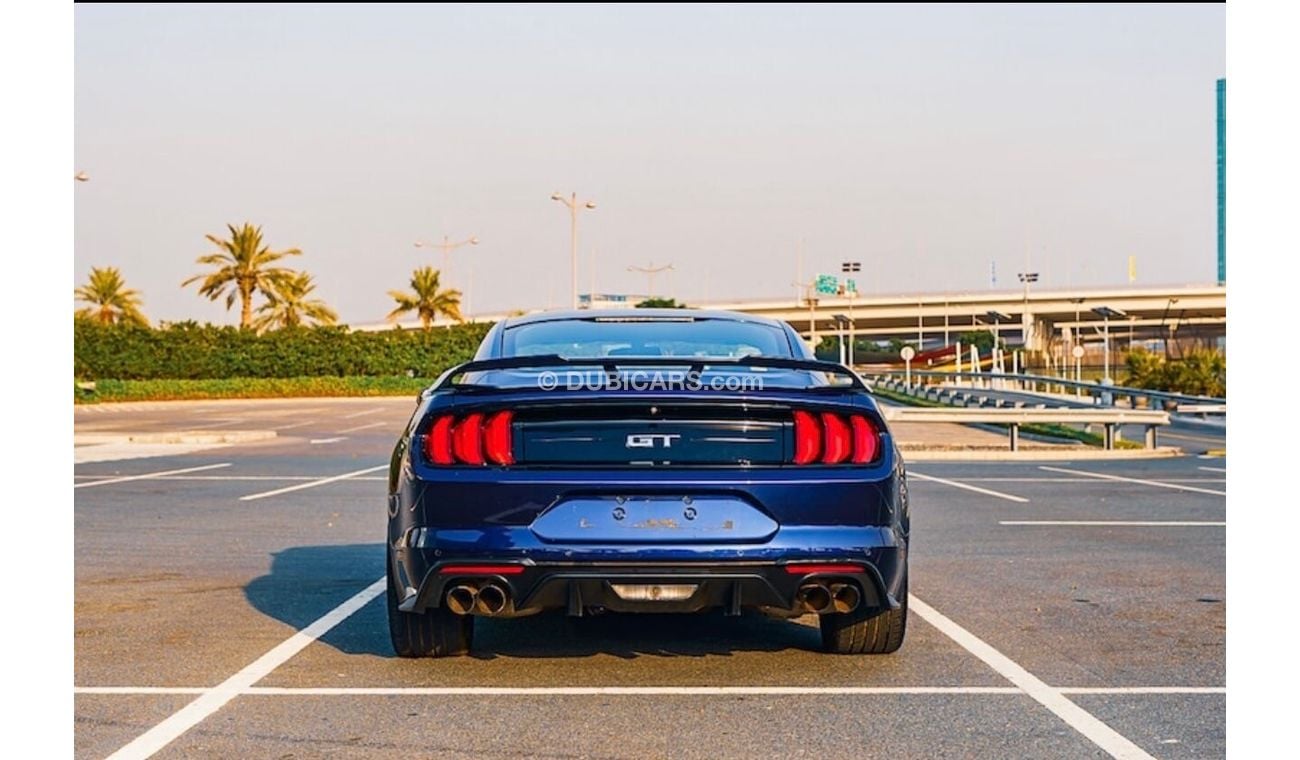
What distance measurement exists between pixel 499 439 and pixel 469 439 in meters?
0.12

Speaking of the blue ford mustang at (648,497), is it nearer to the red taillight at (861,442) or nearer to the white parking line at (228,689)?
the red taillight at (861,442)

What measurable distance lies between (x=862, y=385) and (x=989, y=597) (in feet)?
8.63

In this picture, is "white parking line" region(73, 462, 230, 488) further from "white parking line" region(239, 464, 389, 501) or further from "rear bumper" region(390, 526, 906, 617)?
"rear bumper" region(390, 526, 906, 617)

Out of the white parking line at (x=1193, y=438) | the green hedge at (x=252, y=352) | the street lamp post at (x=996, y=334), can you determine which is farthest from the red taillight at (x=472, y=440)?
the street lamp post at (x=996, y=334)

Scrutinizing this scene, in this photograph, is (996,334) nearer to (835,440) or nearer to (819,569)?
(835,440)

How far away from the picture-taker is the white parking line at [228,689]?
5281 mm

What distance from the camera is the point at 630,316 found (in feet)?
26.3

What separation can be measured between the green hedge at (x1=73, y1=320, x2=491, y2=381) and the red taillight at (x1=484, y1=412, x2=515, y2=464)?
65.3 metres

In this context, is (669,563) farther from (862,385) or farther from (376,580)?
(376,580)

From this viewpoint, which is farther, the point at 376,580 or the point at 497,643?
the point at 376,580

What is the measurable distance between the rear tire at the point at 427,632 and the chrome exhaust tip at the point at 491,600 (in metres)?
0.51

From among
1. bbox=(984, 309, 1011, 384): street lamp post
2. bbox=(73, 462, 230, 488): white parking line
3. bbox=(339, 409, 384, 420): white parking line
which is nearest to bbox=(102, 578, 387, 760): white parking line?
bbox=(73, 462, 230, 488): white parking line
